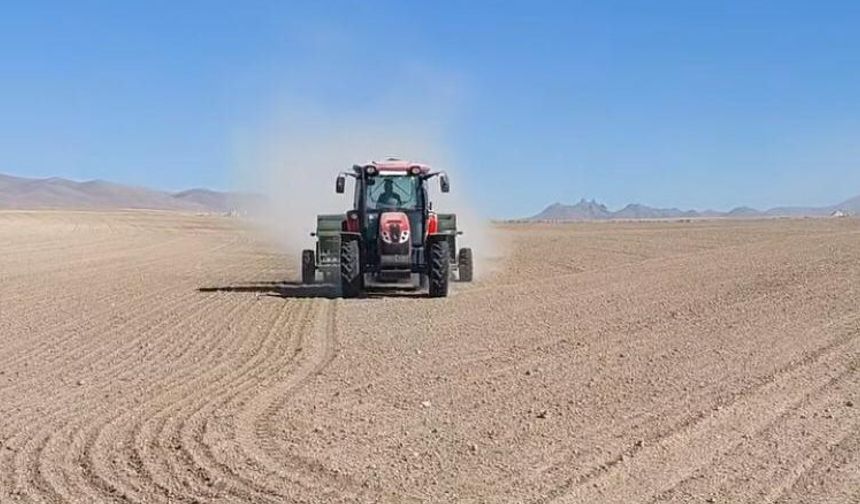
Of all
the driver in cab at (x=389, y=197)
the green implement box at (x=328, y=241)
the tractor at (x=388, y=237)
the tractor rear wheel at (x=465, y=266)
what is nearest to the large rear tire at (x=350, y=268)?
the tractor at (x=388, y=237)

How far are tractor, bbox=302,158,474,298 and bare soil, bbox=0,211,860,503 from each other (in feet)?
1.86

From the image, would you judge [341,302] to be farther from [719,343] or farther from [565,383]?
[565,383]

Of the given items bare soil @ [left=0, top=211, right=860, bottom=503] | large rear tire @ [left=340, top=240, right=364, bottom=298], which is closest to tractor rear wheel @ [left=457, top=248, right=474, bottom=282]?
bare soil @ [left=0, top=211, right=860, bottom=503]

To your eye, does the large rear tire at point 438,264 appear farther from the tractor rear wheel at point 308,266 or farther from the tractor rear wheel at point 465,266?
the tractor rear wheel at point 308,266

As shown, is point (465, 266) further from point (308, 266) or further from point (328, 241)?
point (308, 266)

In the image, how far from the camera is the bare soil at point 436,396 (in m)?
7.20

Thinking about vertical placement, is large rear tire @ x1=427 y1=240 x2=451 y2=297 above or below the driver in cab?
below

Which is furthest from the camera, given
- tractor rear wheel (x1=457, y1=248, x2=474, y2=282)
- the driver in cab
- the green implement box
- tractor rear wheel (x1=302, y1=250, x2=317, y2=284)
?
tractor rear wheel (x1=457, y1=248, x2=474, y2=282)

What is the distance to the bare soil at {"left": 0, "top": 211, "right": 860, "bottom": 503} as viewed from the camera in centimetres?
720

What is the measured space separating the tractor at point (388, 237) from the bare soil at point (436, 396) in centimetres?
57

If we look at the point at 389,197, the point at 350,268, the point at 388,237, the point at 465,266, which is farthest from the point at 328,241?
the point at 465,266

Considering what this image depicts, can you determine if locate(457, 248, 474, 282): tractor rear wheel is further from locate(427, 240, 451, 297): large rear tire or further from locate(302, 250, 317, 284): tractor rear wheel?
locate(427, 240, 451, 297): large rear tire

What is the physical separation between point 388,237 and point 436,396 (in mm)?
9248

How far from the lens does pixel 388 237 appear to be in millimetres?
19125
